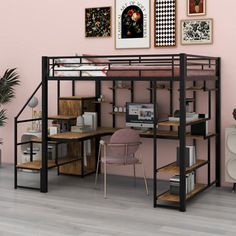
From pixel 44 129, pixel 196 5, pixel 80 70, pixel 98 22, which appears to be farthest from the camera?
pixel 98 22

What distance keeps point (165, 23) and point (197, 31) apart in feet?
1.44

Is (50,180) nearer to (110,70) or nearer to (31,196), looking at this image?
(31,196)

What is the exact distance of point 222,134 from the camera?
6.08 meters

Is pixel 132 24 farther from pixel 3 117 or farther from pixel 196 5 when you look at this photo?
pixel 3 117

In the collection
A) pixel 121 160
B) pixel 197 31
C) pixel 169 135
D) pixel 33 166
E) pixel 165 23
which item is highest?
pixel 165 23

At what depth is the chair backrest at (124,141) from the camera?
5.54 m

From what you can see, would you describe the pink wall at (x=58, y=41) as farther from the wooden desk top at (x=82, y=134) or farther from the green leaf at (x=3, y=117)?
the wooden desk top at (x=82, y=134)

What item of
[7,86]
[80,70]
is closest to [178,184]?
[80,70]

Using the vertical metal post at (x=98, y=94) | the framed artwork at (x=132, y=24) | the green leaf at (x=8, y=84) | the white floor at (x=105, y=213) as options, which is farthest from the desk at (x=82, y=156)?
the green leaf at (x=8, y=84)

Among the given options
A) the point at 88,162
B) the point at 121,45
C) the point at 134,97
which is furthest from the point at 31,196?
the point at 121,45

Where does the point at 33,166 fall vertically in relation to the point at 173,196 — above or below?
above

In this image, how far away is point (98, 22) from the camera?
6773 mm

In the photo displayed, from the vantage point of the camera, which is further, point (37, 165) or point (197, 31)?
point (197, 31)

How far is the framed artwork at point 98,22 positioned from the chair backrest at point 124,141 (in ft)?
5.70
